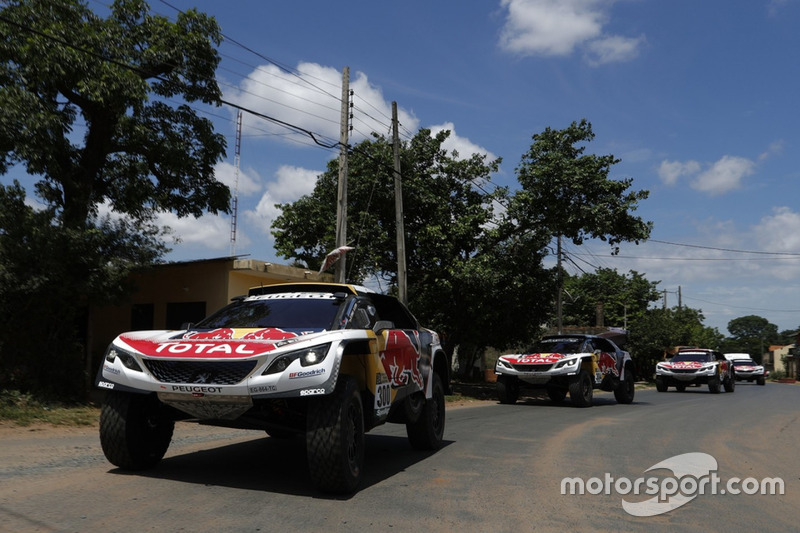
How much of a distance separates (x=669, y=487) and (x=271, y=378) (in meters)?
4.10

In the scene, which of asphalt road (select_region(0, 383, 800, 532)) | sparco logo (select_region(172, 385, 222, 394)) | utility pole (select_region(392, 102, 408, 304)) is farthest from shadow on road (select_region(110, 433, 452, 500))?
utility pole (select_region(392, 102, 408, 304))

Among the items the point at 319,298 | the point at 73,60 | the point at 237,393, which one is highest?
the point at 73,60

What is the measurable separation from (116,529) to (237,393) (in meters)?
1.31

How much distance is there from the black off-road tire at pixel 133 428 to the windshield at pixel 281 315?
3.09 feet

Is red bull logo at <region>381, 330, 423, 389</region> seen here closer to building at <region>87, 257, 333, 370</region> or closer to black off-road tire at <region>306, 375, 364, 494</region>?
black off-road tire at <region>306, 375, 364, 494</region>

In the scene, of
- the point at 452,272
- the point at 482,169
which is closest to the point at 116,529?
the point at 452,272

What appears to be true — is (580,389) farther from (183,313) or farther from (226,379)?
(226,379)

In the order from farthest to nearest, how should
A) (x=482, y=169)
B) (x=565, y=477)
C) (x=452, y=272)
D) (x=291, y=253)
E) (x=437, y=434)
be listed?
(x=291, y=253) < (x=482, y=169) < (x=452, y=272) < (x=437, y=434) < (x=565, y=477)

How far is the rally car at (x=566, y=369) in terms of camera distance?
16.6m

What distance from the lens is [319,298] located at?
710cm

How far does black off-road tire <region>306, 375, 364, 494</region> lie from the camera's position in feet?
18.0

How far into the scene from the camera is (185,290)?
1902 centimetres

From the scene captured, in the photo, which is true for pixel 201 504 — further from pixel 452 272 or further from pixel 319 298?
pixel 452 272

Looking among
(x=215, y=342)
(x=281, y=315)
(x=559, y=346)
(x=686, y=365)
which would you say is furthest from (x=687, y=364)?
(x=215, y=342)
